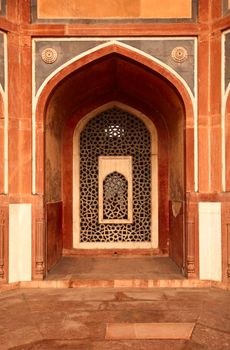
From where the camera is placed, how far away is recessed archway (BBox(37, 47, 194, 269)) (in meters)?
5.58

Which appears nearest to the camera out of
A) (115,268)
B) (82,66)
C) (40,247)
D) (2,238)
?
(2,238)

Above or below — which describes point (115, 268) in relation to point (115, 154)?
below

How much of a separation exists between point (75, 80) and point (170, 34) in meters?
1.50

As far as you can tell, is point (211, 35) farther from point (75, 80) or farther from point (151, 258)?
point (151, 258)

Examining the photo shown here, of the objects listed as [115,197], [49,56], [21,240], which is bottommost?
[21,240]

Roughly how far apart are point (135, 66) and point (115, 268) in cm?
301

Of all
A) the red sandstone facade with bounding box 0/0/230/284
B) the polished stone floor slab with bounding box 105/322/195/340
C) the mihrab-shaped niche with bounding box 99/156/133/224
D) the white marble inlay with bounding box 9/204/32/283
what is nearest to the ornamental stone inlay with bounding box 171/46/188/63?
the red sandstone facade with bounding box 0/0/230/284

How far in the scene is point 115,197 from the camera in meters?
7.03

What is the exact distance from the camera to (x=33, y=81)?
538 centimetres

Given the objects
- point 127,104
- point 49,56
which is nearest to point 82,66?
point 49,56

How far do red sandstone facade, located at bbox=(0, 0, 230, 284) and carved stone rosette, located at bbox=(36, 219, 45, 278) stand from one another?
14mm

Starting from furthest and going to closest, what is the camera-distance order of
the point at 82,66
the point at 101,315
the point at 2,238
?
the point at 82,66
the point at 2,238
the point at 101,315

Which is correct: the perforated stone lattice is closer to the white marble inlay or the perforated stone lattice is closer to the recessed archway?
the recessed archway

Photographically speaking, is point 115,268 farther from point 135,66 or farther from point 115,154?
point 135,66
